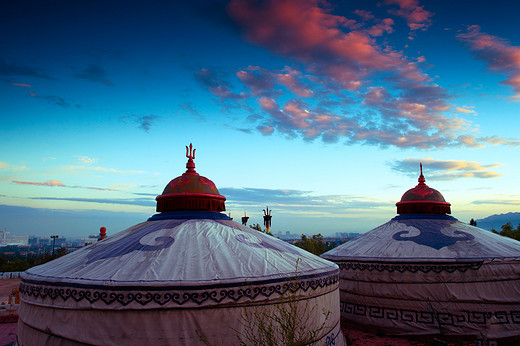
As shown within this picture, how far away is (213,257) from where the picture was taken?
5.58 metres

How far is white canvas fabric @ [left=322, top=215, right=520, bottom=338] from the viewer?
8234mm

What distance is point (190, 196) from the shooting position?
295 inches

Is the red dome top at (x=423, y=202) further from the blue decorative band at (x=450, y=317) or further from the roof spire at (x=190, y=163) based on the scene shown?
the roof spire at (x=190, y=163)

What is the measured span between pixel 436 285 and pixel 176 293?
6586mm

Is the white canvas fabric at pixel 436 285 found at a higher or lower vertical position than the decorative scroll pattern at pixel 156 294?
lower

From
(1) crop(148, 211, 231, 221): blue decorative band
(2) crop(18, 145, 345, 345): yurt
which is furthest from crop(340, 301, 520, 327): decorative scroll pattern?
(1) crop(148, 211, 231, 221): blue decorative band

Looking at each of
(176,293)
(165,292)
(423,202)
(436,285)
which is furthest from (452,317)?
(165,292)

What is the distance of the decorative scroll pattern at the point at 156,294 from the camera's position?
4.72 meters

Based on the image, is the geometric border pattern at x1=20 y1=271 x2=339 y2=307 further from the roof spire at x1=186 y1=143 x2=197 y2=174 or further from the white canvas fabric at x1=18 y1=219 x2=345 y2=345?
the roof spire at x1=186 y1=143 x2=197 y2=174

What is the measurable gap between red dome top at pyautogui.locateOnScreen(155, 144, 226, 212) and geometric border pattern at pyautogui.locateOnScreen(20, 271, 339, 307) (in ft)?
9.26

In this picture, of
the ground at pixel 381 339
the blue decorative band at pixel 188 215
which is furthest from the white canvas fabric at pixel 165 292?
the ground at pixel 381 339

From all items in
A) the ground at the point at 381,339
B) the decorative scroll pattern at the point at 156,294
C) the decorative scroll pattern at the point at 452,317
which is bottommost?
the ground at the point at 381,339

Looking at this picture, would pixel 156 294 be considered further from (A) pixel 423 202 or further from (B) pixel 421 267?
(A) pixel 423 202

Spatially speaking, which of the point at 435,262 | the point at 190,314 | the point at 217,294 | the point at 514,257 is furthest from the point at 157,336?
the point at 514,257
